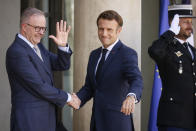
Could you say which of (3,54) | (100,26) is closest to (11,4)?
(3,54)

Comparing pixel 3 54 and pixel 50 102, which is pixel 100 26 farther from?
pixel 3 54

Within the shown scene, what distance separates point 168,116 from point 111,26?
102cm

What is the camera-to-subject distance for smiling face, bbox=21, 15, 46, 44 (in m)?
4.14

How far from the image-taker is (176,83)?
4.61 m

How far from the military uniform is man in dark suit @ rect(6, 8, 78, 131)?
1001 mm

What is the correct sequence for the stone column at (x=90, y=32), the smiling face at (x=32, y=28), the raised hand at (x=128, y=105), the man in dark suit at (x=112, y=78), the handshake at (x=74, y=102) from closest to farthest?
1. the raised hand at (x=128, y=105)
2. the smiling face at (x=32, y=28)
3. the man in dark suit at (x=112, y=78)
4. the handshake at (x=74, y=102)
5. the stone column at (x=90, y=32)

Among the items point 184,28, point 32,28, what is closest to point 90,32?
point 184,28

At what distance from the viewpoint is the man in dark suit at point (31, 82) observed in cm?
404

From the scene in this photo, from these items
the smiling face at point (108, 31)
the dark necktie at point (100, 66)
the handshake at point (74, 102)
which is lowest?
the handshake at point (74, 102)

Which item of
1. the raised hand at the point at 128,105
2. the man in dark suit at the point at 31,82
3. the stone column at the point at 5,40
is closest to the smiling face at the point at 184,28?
the raised hand at the point at 128,105

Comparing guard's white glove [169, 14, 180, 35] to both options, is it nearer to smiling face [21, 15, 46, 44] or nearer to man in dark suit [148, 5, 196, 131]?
man in dark suit [148, 5, 196, 131]

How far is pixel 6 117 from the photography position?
627 centimetres

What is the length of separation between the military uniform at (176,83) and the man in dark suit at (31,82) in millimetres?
1001

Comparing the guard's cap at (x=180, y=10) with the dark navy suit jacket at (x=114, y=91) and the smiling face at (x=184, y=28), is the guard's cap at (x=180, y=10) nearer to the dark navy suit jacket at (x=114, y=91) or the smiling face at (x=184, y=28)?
the smiling face at (x=184, y=28)
